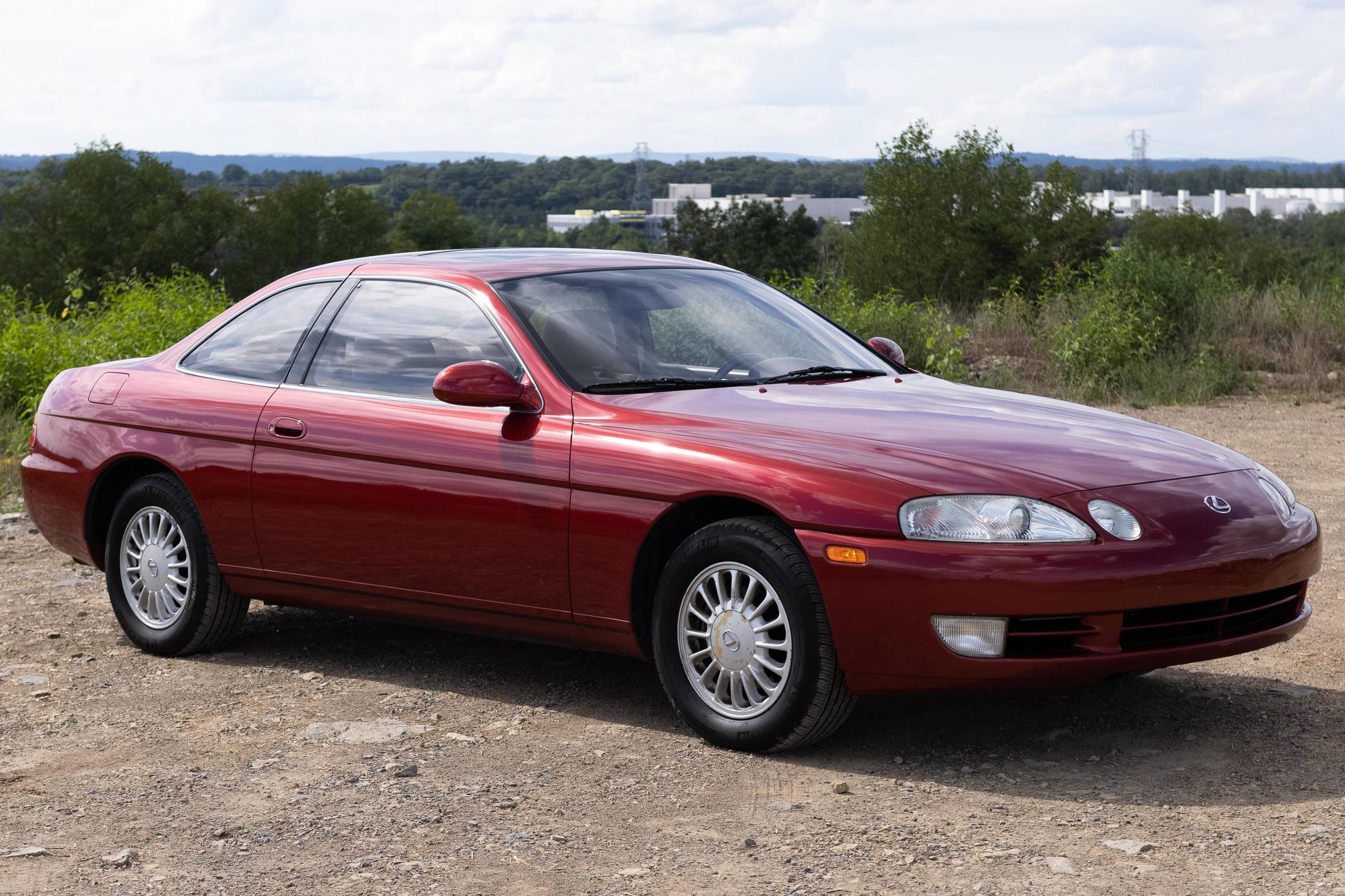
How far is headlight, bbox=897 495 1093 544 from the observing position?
4441mm

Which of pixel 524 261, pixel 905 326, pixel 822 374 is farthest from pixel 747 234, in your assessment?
pixel 822 374

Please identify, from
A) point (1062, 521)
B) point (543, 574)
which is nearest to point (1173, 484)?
point (1062, 521)

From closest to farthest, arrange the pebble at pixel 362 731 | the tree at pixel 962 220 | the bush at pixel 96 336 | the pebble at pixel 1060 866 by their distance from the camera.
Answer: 1. the pebble at pixel 1060 866
2. the pebble at pixel 362 731
3. the bush at pixel 96 336
4. the tree at pixel 962 220

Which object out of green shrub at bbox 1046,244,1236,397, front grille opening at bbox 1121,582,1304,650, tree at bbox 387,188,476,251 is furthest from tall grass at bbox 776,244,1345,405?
tree at bbox 387,188,476,251

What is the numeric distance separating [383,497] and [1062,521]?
2351 mm

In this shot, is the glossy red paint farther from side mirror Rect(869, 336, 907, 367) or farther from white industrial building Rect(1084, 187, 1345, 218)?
white industrial building Rect(1084, 187, 1345, 218)

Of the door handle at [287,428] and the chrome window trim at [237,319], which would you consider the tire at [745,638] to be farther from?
the chrome window trim at [237,319]

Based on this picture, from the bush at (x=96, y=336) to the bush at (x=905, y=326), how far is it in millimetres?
5723

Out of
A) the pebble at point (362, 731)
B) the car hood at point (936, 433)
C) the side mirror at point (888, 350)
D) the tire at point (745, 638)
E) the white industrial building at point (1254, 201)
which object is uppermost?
the white industrial building at point (1254, 201)

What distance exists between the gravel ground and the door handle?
0.94 metres

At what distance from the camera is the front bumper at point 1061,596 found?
4406 millimetres

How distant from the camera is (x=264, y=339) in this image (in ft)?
20.5

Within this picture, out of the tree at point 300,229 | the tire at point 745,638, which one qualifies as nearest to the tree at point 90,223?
the tree at point 300,229

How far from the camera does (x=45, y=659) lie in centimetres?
651
